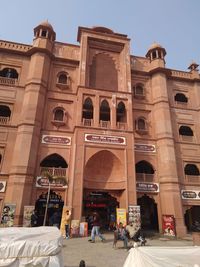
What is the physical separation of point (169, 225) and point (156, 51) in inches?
717

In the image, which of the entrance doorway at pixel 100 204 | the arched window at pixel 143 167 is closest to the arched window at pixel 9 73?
the entrance doorway at pixel 100 204

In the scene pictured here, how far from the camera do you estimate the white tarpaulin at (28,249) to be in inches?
178

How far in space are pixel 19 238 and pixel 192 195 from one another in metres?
17.7

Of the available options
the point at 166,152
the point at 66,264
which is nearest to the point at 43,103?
the point at 166,152

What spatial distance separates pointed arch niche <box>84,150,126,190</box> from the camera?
1709 cm

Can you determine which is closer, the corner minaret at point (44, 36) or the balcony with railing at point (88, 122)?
the balcony with railing at point (88, 122)

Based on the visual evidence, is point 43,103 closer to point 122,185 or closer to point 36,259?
point 122,185

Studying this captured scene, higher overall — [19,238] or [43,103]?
[43,103]

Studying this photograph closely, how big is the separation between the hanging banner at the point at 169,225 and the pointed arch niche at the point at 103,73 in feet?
41.3

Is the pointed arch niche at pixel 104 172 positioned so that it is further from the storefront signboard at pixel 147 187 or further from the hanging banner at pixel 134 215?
the storefront signboard at pixel 147 187

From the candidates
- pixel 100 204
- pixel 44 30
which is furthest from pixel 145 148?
pixel 44 30

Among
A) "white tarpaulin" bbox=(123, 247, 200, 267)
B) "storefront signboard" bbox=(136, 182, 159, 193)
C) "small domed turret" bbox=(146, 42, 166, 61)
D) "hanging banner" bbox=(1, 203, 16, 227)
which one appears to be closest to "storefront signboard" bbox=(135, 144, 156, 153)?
"storefront signboard" bbox=(136, 182, 159, 193)

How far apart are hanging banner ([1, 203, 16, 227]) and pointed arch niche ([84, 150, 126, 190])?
5.53m

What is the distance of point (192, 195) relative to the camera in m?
18.9
